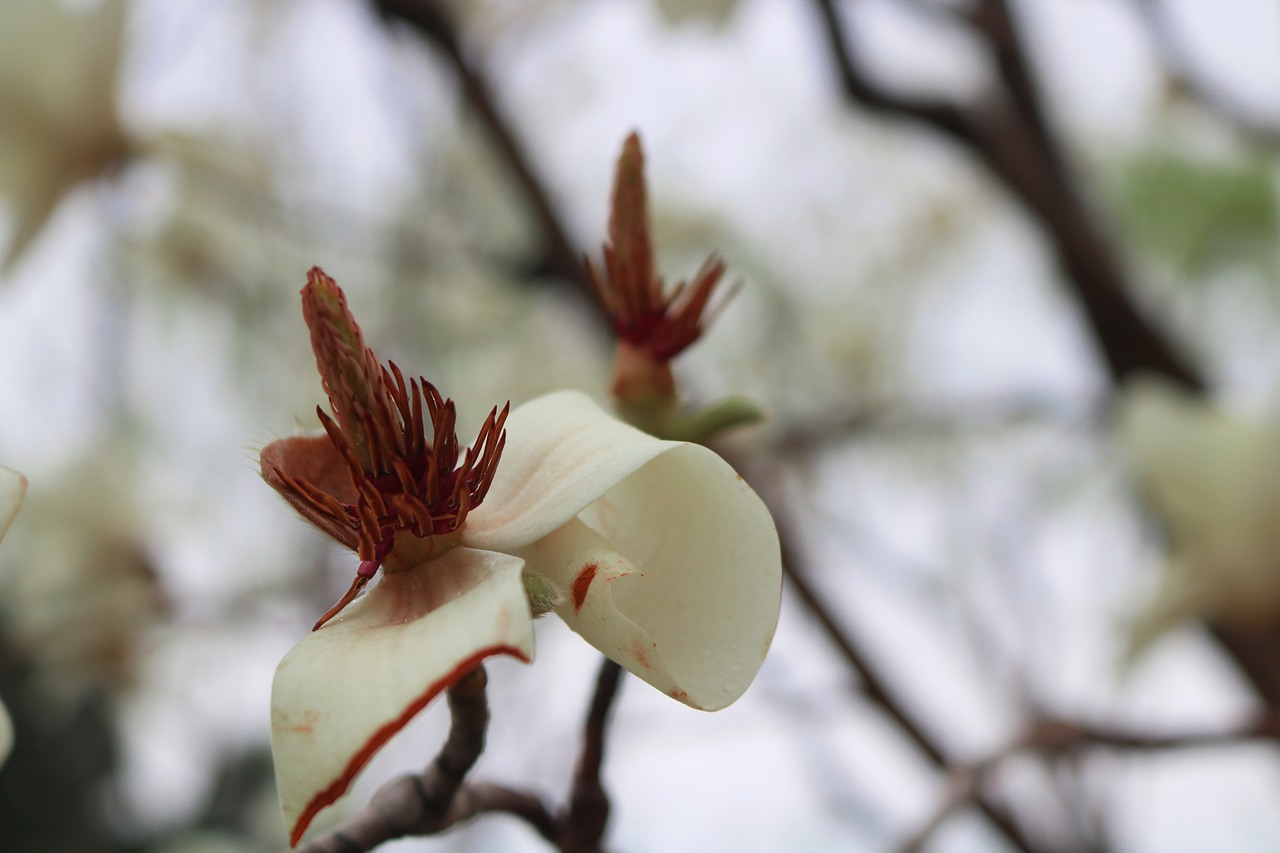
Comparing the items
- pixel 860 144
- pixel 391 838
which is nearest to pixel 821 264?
pixel 860 144

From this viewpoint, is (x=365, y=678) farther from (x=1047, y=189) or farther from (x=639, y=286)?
(x=1047, y=189)

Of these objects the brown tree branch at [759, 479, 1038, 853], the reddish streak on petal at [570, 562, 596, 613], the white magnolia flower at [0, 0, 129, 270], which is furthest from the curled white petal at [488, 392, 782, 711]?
the white magnolia flower at [0, 0, 129, 270]

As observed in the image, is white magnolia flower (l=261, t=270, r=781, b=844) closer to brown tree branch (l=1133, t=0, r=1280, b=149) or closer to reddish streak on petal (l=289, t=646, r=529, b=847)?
reddish streak on petal (l=289, t=646, r=529, b=847)

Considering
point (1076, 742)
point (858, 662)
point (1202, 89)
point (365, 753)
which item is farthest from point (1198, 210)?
point (365, 753)

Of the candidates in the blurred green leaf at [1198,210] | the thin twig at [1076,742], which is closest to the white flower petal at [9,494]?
the thin twig at [1076,742]

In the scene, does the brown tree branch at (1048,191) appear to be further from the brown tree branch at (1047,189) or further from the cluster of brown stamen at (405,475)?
the cluster of brown stamen at (405,475)

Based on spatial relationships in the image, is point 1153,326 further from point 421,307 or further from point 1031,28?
point 421,307
